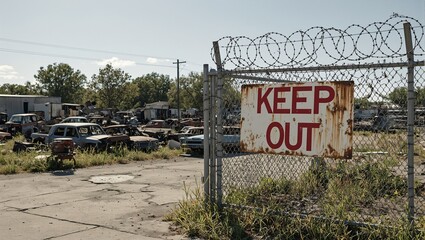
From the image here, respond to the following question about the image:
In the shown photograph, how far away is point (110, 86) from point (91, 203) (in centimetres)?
5907

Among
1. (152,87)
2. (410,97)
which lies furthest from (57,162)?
(152,87)

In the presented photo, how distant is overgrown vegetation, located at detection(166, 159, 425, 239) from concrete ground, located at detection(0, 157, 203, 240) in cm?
49

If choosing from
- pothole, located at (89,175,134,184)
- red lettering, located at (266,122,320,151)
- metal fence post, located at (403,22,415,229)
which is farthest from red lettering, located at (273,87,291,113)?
pothole, located at (89,175,134,184)

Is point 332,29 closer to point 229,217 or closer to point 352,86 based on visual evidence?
point 352,86

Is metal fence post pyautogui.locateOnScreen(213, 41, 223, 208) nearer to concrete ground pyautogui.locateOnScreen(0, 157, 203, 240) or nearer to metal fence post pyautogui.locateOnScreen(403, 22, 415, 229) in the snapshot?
concrete ground pyautogui.locateOnScreen(0, 157, 203, 240)

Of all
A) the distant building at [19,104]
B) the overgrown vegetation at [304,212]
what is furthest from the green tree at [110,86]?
the overgrown vegetation at [304,212]

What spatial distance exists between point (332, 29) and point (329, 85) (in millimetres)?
644

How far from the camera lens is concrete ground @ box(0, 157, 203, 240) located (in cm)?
599

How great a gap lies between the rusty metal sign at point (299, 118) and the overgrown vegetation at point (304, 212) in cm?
81

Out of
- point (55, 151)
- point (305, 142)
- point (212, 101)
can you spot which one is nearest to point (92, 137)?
point (55, 151)

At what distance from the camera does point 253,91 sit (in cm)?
575

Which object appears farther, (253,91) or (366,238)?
(253,91)

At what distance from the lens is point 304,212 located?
5.57 m

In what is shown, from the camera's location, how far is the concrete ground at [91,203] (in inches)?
236
